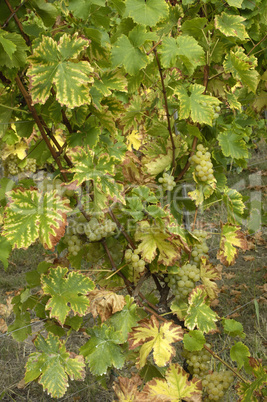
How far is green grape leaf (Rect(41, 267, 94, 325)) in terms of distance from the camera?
3.70 ft

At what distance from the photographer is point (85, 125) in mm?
1213

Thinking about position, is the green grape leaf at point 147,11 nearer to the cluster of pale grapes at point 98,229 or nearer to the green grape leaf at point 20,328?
the cluster of pale grapes at point 98,229

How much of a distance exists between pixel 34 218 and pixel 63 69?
1.30 feet

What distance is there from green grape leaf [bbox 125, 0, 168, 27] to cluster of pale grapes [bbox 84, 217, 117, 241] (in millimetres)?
607

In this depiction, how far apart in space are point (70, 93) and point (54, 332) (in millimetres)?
893

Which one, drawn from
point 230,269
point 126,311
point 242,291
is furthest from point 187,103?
point 230,269

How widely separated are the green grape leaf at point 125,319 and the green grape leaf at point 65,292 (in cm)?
12

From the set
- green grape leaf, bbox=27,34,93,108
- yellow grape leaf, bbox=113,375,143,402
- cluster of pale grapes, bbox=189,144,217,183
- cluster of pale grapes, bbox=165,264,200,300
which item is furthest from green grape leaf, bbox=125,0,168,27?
yellow grape leaf, bbox=113,375,143,402

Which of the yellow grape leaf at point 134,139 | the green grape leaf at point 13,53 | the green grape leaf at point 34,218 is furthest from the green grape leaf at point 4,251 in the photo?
the yellow grape leaf at point 134,139

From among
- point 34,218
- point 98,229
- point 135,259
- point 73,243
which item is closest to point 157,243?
point 135,259

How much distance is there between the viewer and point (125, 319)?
118cm

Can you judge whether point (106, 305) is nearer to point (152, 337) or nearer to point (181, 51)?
point (152, 337)

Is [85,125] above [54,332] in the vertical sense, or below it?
above

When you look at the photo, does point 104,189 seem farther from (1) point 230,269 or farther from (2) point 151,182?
(1) point 230,269
